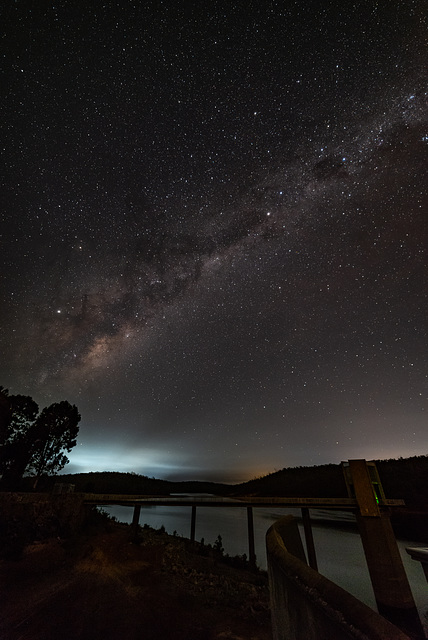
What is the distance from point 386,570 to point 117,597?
11.6m

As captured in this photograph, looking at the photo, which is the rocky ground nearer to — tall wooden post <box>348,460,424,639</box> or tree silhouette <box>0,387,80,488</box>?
tall wooden post <box>348,460,424,639</box>

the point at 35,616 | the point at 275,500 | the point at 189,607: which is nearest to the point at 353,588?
the point at 275,500

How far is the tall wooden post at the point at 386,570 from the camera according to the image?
42.1ft

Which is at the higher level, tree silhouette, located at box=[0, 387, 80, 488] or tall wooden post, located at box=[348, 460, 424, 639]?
tree silhouette, located at box=[0, 387, 80, 488]

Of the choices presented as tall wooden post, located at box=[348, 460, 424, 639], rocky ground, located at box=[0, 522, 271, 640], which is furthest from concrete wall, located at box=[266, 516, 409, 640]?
tall wooden post, located at box=[348, 460, 424, 639]

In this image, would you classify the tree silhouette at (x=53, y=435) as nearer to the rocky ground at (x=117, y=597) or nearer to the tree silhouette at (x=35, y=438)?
the tree silhouette at (x=35, y=438)

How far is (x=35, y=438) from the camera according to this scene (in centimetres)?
3216

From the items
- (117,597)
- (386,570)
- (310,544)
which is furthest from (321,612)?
(310,544)

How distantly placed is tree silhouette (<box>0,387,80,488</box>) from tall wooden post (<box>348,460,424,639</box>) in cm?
3092

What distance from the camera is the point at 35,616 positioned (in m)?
8.48

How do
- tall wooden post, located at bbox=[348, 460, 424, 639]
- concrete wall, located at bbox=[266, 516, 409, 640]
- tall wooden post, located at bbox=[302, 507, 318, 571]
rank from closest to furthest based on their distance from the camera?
concrete wall, located at bbox=[266, 516, 409, 640]
tall wooden post, located at bbox=[348, 460, 424, 639]
tall wooden post, located at bbox=[302, 507, 318, 571]

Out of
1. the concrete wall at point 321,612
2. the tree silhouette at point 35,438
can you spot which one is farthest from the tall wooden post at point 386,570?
the tree silhouette at point 35,438

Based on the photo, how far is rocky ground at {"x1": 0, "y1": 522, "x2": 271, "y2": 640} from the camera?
8273 mm

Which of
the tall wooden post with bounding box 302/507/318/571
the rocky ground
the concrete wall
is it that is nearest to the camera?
the concrete wall
